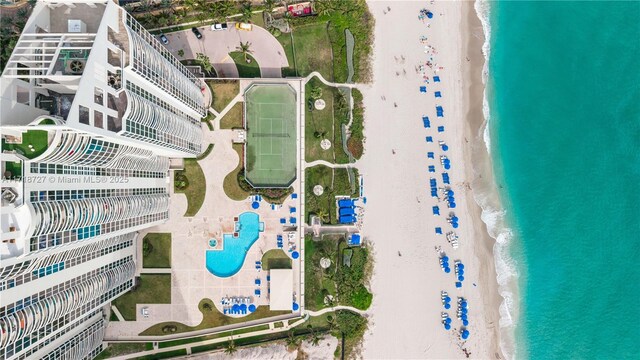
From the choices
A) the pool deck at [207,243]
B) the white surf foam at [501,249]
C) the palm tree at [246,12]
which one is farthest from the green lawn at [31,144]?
the white surf foam at [501,249]

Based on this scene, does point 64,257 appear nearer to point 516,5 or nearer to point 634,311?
point 516,5

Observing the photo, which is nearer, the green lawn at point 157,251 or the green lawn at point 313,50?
the green lawn at point 157,251

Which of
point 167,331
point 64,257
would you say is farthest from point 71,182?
point 167,331

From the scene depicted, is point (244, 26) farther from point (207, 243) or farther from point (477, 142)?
point (477, 142)

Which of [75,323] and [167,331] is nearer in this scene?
[75,323]

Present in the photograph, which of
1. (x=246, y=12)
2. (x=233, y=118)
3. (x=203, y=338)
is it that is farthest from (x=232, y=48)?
(x=203, y=338)

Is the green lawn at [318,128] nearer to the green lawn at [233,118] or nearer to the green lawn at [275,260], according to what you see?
the green lawn at [233,118]
